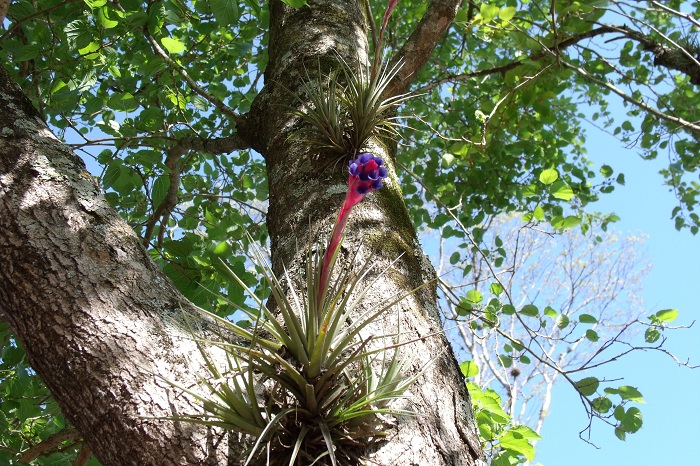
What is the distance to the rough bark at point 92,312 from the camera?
3.71ft

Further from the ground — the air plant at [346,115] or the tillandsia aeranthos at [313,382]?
the air plant at [346,115]

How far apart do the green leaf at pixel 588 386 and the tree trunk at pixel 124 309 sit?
1061mm

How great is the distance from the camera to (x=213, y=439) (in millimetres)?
1122

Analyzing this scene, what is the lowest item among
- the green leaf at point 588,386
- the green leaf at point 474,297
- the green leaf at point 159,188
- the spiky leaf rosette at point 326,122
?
the green leaf at point 588,386

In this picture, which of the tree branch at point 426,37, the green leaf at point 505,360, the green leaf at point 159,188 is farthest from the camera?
the green leaf at point 159,188

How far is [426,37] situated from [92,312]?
1839mm

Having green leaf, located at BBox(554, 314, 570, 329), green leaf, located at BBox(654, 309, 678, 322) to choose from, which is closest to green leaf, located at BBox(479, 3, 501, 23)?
green leaf, located at BBox(554, 314, 570, 329)

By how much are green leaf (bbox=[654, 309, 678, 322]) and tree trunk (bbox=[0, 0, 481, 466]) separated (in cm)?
142

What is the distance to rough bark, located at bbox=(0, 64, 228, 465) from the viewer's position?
1.13 meters

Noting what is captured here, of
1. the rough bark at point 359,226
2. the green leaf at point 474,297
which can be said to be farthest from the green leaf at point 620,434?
the rough bark at point 359,226

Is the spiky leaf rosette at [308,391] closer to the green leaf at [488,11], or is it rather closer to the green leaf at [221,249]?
the green leaf at [221,249]

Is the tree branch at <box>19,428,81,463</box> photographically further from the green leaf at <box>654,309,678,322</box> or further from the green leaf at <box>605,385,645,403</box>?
the green leaf at <box>654,309,678,322</box>

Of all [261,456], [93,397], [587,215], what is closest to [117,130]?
[93,397]

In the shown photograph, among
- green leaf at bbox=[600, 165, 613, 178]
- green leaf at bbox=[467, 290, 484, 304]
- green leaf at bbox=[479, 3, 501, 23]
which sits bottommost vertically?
green leaf at bbox=[467, 290, 484, 304]
